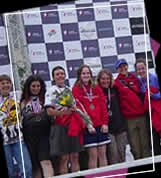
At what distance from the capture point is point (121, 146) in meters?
2.28

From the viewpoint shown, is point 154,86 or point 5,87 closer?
point 5,87

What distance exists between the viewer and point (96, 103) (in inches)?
88.3

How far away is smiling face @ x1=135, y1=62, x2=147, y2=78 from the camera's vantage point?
7.54ft

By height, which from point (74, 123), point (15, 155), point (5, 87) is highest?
point (5, 87)

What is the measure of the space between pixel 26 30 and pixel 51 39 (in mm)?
125

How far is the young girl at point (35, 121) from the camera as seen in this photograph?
2.17m

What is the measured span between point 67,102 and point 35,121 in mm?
176

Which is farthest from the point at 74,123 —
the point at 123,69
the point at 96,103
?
the point at 123,69

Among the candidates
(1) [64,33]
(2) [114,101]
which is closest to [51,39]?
(1) [64,33]

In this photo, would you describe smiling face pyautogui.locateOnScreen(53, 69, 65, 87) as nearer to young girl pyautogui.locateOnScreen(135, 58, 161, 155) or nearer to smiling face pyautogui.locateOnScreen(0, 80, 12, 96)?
smiling face pyautogui.locateOnScreen(0, 80, 12, 96)

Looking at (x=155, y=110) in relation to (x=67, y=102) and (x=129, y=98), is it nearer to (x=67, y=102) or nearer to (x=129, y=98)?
(x=129, y=98)

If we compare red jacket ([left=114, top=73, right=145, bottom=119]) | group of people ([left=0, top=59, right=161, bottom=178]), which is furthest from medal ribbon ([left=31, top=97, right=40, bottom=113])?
red jacket ([left=114, top=73, right=145, bottom=119])

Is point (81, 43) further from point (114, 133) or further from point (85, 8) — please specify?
point (114, 133)

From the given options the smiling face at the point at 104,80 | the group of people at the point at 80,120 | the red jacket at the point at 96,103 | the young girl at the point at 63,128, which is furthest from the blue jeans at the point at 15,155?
the smiling face at the point at 104,80
